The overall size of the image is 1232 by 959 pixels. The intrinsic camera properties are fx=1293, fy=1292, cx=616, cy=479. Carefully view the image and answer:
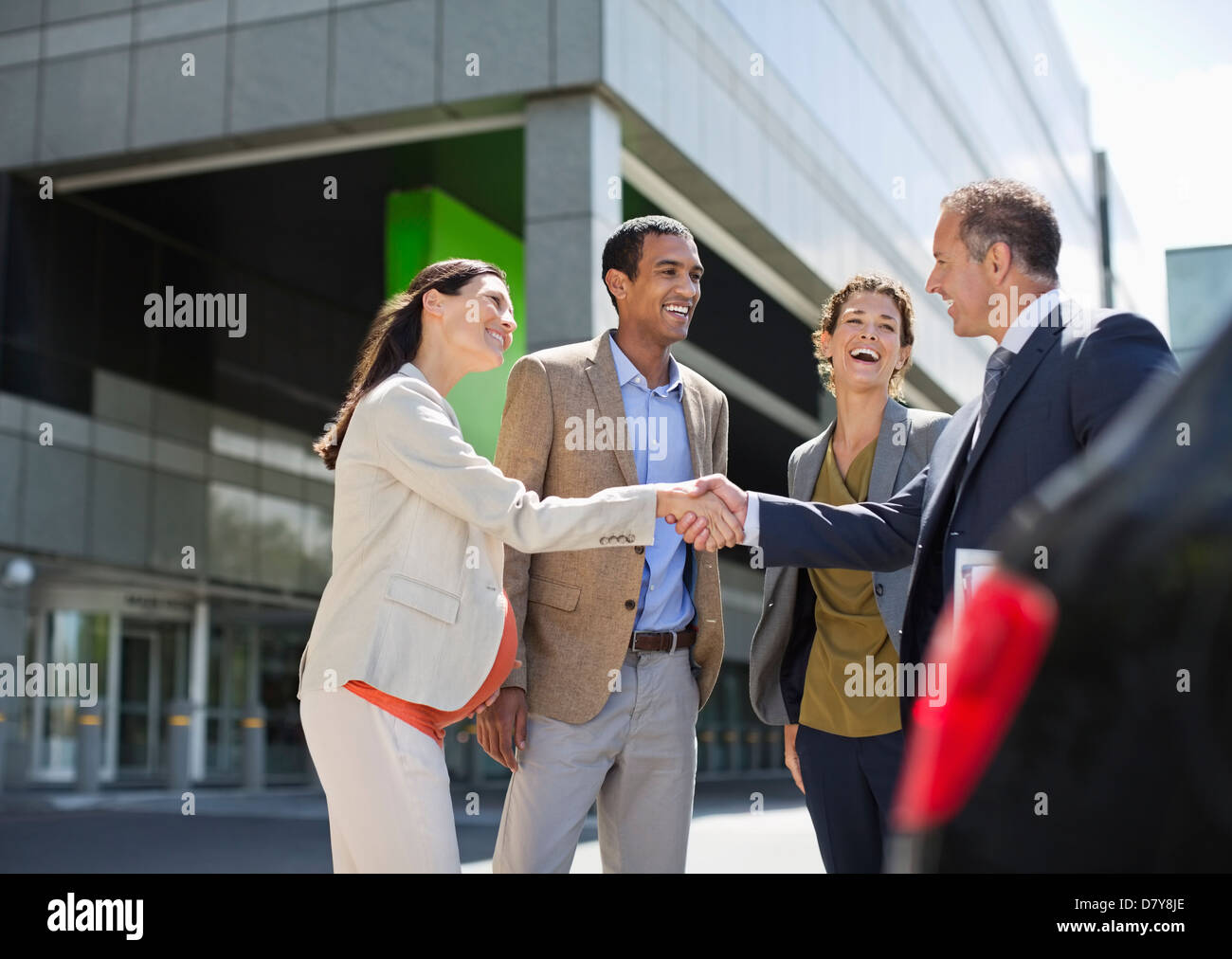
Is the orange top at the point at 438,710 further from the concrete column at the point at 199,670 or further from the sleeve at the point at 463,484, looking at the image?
the concrete column at the point at 199,670

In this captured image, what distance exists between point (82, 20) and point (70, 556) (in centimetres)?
683

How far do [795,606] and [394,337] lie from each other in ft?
5.02

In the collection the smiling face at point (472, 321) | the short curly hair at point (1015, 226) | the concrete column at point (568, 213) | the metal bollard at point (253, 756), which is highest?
the concrete column at point (568, 213)

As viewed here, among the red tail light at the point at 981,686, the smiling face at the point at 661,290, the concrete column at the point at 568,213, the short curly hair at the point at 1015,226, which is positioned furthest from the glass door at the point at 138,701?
the red tail light at the point at 981,686

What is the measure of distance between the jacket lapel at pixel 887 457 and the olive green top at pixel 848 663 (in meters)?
0.14

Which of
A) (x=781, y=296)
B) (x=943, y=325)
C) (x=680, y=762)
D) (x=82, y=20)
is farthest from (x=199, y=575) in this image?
(x=680, y=762)

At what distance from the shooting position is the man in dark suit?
301 centimetres

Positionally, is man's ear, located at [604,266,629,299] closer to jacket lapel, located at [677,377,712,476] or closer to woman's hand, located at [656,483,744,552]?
jacket lapel, located at [677,377,712,476]

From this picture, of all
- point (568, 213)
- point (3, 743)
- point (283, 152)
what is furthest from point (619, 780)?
point (3, 743)

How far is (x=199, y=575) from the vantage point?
64.2ft

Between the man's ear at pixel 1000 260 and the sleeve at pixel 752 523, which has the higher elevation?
the man's ear at pixel 1000 260

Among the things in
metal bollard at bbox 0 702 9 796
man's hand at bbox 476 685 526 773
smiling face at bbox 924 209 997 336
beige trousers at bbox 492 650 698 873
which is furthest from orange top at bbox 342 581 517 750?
metal bollard at bbox 0 702 9 796

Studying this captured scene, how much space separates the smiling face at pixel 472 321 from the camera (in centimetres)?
363

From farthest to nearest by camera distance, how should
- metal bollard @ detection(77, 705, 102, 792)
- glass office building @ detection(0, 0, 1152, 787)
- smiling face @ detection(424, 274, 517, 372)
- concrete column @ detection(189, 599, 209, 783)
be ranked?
concrete column @ detection(189, 599, 209, 783) < metal bollard @ detection(77, 705, 102, 792) < glass office building @ detection(0, 0, 1152, 787) < smiling face @ detection(424, 274, 517, 372)
